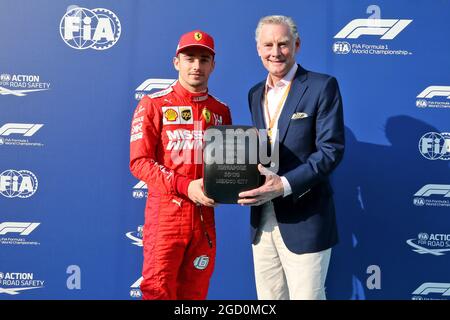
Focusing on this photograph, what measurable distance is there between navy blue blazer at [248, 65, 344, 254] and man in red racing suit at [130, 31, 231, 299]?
0.39 meters

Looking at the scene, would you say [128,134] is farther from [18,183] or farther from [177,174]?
[177,174]

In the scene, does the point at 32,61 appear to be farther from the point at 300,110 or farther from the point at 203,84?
the point at 300,110

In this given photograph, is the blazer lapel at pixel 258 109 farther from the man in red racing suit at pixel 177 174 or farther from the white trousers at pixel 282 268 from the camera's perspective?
the white trousers at pixel 282 268

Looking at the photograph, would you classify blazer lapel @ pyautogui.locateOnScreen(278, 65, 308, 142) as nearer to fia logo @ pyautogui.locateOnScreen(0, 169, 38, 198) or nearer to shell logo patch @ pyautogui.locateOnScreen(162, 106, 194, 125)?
shell logo patch @ pyautogui.locateOnScreen(162, 106, 194, 125)

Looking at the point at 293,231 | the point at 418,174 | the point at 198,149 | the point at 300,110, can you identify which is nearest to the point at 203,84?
the point at 198,149

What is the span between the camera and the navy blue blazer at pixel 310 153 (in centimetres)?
197

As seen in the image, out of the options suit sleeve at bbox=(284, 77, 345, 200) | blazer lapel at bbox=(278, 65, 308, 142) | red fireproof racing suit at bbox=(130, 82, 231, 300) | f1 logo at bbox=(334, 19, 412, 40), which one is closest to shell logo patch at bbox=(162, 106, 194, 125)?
red fireproof racing suit at bbox=(130, 82, 231, 300)

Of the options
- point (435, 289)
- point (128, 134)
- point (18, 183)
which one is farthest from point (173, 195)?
point (435, 289)

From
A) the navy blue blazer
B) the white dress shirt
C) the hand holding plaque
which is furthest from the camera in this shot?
the white dress shirt

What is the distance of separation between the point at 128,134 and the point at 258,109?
105 centimetres

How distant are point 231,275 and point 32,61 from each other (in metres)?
1.87

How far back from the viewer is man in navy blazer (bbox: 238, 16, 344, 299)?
1.95 m

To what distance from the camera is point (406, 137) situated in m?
2.85

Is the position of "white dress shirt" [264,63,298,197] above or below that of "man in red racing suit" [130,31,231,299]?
above
